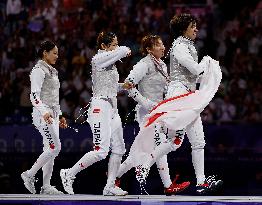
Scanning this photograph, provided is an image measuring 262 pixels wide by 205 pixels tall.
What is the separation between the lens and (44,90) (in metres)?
9.31

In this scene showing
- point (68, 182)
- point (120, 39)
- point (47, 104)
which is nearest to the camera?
point (68, 182)

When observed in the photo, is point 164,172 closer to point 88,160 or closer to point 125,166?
point 125,166

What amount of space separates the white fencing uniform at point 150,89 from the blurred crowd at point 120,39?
3.24 meters

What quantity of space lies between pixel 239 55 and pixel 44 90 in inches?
233

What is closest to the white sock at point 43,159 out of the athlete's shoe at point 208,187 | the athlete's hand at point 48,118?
the athlete's hand at point 48,118

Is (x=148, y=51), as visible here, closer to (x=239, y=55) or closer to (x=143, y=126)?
(x=143, y=126)

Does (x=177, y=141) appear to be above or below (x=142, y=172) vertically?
above

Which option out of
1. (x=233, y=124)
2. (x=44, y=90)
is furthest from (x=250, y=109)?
(x=44, y=90)

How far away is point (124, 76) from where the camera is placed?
13.7 meters

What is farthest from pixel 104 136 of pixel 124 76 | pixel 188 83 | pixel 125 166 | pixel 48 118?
pixel 124 76

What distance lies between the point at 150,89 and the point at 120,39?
17.0ft

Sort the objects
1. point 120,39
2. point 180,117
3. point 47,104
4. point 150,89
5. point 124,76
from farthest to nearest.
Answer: point 120,39 < point 124,76 < point 150,89 < point 47,104 < point 180,117

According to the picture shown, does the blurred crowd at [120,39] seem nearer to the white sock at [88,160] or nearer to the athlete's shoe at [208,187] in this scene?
the white sock at [88,160]

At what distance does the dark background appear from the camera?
39.3ft
